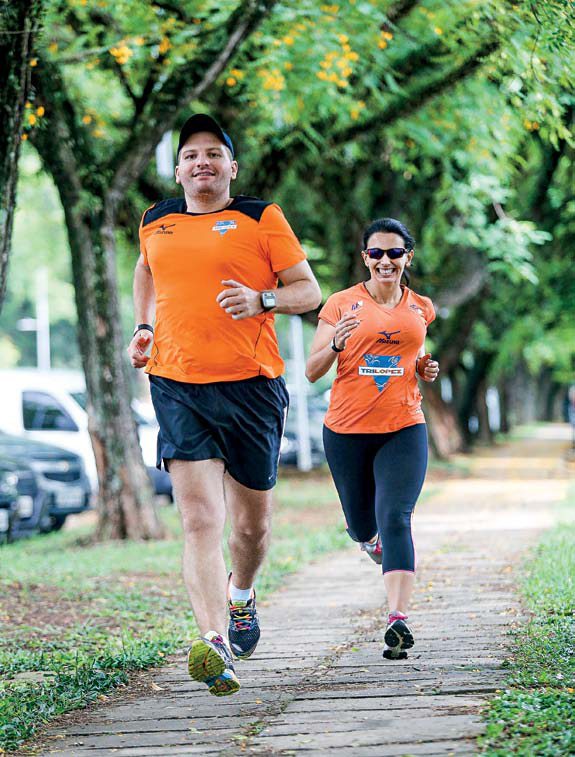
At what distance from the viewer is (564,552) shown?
10.1 meters

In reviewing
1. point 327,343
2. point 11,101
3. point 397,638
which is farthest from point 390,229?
point 11,101

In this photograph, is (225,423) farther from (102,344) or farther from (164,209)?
(102,344)

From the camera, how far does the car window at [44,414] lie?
1827 centimetres

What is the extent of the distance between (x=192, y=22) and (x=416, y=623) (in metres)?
7.29

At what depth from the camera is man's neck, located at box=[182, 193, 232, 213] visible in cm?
551

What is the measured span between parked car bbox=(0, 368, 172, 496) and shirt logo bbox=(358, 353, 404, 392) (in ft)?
38.7

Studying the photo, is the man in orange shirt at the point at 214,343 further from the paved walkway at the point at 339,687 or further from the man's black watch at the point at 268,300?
the paved walkway at the point at 339,687

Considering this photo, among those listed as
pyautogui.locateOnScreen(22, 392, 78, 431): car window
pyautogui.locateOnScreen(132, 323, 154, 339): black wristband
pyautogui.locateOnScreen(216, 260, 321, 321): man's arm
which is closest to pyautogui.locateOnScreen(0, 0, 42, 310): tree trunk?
pyautogui.locateOnScreen(132, 323, 154, 339): black wristband

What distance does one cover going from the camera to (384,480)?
6316 mm

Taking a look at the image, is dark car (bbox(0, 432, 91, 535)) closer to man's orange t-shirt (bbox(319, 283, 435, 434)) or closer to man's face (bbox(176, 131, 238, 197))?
man's orange t-shirt (bbox(319, 283, 435, 434))

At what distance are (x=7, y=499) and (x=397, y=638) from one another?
8.33 m

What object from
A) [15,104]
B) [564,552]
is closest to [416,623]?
[564,552]

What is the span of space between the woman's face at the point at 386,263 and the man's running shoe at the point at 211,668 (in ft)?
7.75

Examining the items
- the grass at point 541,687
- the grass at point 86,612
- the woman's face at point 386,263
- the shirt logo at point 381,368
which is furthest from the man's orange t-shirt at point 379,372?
the grass at point 86,612
